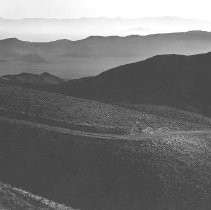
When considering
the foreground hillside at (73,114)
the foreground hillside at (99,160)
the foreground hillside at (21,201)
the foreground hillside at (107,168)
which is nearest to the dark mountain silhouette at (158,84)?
the foreground hillside at (73,114)

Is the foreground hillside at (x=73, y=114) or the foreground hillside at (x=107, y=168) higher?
the foreground hillside at (x=73, y=114)

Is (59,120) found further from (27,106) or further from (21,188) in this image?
(21,188)

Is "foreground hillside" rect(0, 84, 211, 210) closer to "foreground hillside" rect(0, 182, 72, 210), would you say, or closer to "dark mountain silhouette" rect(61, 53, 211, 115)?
"foreground hillside" rect(0, 182, 72, 210)

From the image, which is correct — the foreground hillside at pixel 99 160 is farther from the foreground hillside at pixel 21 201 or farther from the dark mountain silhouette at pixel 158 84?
the dark mountain silhouette at pixel 158 84

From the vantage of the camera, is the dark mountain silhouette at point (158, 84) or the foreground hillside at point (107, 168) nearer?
the foreground hillside at point (107, 168)

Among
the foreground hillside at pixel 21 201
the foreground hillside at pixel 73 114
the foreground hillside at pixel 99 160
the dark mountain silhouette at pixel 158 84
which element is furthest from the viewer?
the dark mountain silhouette at pixel 158 84

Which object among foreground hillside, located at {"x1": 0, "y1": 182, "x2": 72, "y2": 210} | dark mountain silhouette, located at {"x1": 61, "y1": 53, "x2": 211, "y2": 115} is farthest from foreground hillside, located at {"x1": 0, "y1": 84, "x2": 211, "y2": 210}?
dark mountain silhouette, located at {"x1": 61, "y1": 53, "x2": 211, "y2": 115}
